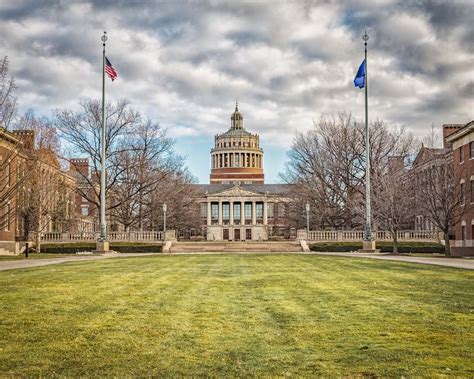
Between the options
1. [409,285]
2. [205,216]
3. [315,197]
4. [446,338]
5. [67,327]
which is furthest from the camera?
[205,216]

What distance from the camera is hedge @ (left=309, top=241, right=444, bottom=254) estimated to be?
49.1 m

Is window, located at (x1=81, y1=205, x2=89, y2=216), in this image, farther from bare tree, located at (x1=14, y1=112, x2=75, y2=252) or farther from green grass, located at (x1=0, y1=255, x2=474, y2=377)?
green grass, located at (x1=0, y1=255, x2=474, y2=377)

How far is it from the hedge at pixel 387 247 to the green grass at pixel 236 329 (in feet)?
111

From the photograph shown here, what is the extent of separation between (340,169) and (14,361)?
2110 inches

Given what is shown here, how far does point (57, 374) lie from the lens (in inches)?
273

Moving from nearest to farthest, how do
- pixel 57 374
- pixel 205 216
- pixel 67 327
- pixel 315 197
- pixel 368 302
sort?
pixel 57 374 < pixel 67 327 < pixel 368 302 < pixel 315 197 < pixel 205 216

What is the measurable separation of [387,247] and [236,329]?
139 ft

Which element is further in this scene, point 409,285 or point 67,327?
point 409,285

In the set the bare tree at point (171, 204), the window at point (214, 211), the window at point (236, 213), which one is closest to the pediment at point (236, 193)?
the window at point (236, 213)

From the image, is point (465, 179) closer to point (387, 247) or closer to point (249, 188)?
point (387, 247)

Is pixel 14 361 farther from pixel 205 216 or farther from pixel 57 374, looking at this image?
pixel 205 216

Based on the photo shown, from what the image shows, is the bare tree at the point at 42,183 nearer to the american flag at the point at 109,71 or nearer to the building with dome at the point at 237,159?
the american flag at the point at 109,71

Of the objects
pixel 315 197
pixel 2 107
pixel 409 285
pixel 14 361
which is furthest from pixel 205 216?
Result: pixel 14 361

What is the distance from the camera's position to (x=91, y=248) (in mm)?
51062
